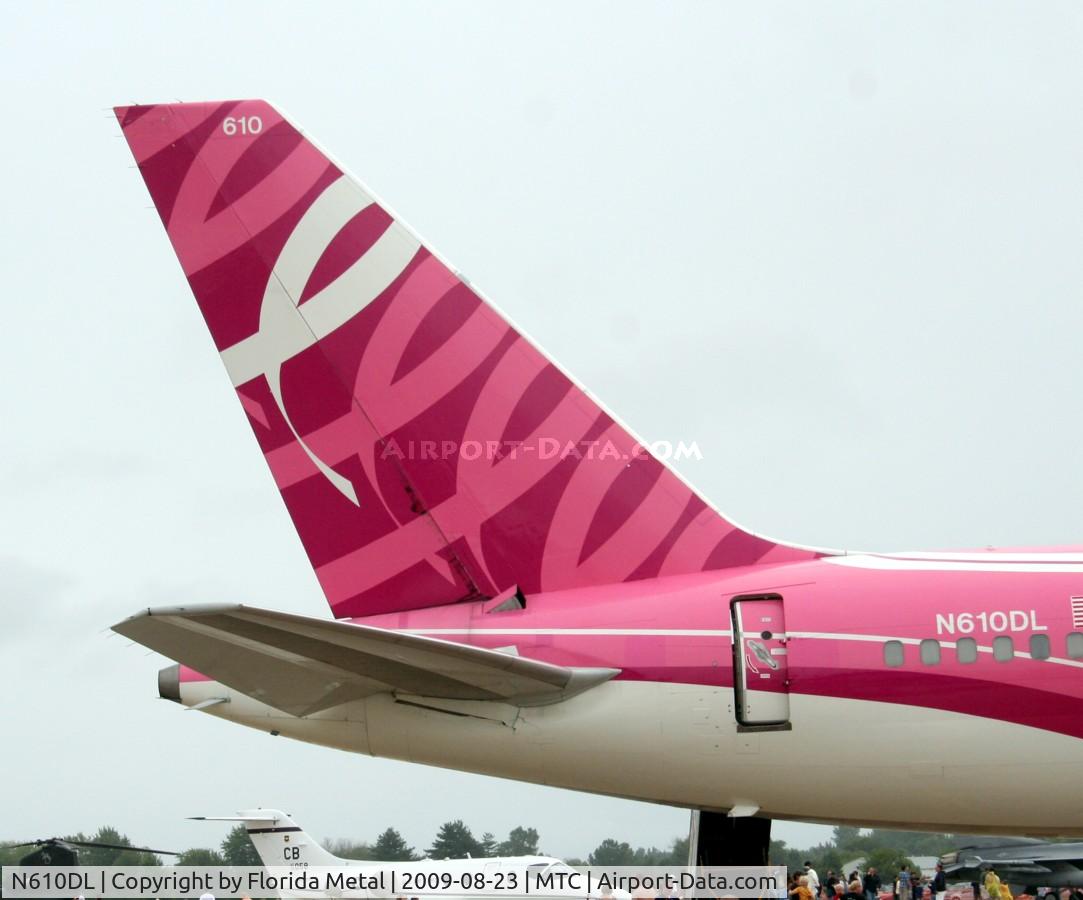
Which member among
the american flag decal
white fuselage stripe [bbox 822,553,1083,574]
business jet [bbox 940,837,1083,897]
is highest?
white fuselage stripe [bbox 822,553,1083,574]

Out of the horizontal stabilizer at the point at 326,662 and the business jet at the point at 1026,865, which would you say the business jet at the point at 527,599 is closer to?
the horizontal stabilizer at the point at 326,662

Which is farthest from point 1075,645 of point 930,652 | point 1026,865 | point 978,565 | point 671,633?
point 1026,865

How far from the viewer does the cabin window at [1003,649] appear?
33.3 ft

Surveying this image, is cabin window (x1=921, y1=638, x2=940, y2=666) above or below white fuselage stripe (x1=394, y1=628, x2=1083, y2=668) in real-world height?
below

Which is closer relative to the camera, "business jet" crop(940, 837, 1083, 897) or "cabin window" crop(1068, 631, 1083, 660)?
"cabin window" crop(1068, 631, 1083, 660)

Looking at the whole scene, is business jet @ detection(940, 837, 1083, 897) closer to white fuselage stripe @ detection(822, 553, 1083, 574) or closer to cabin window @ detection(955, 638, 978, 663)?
white fuselage stripe @ detection(822, 553, 1083, 574)

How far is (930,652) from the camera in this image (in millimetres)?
10211

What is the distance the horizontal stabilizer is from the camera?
345 inches

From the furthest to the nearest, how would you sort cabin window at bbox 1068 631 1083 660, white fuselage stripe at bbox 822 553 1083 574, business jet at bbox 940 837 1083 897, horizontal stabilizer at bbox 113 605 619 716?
business jet at bbox 940 837 1083 897
white fuselage stripe at bbox 822 553 1083 574
cabin window at bbox 1068 631 1083 660
horizontal stabilizer at bbox 113 605 619 716

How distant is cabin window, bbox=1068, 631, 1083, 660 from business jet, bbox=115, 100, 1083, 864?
16mm

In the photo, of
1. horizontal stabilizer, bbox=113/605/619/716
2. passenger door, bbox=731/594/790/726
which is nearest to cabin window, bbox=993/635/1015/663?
passenger door, bbox=731/594/790/726

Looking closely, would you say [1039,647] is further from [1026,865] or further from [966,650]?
[1026,865]

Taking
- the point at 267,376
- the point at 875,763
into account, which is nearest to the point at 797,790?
the point at 875,763

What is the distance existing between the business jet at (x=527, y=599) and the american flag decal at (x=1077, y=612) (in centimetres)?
2
